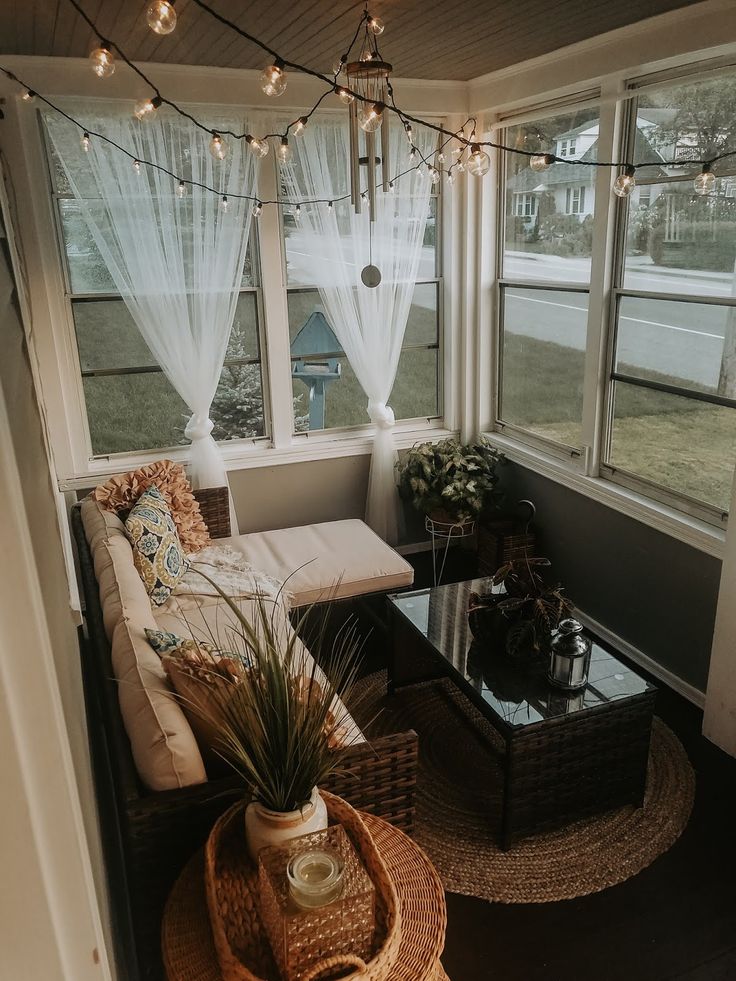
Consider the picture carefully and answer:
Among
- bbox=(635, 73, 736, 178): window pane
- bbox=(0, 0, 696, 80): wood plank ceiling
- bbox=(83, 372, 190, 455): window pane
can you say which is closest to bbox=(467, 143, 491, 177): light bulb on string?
bbox=(0, 0, 696, 80): wood plank ceiling

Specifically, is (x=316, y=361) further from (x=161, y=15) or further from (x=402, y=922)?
(x=402, y=922)

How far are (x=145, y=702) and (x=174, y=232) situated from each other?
2779 millimetres

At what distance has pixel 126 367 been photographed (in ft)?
13.5

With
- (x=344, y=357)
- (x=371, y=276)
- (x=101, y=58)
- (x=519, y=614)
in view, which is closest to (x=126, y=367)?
(x=344, y=357)

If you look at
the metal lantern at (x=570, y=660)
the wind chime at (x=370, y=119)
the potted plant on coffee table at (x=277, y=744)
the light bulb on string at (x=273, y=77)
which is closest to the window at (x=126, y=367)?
the wind chime at (x=370, y=119)

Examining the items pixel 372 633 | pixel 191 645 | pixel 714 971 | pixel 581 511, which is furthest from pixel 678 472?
pixel 191 645

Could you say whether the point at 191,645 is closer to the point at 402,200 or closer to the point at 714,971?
the point at 714,971

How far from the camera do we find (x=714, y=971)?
2.14 m

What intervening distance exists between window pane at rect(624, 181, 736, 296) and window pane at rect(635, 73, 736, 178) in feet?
0.31

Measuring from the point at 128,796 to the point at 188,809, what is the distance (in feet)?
0.47

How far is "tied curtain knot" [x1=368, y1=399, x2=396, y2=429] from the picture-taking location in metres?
4.57

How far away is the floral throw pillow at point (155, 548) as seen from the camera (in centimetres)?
317

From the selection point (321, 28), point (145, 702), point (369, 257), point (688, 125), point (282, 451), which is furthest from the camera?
point (282, 451)

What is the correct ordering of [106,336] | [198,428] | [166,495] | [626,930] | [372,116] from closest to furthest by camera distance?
[372,116], [626,930], [166,495], [106,336], [198,428]
